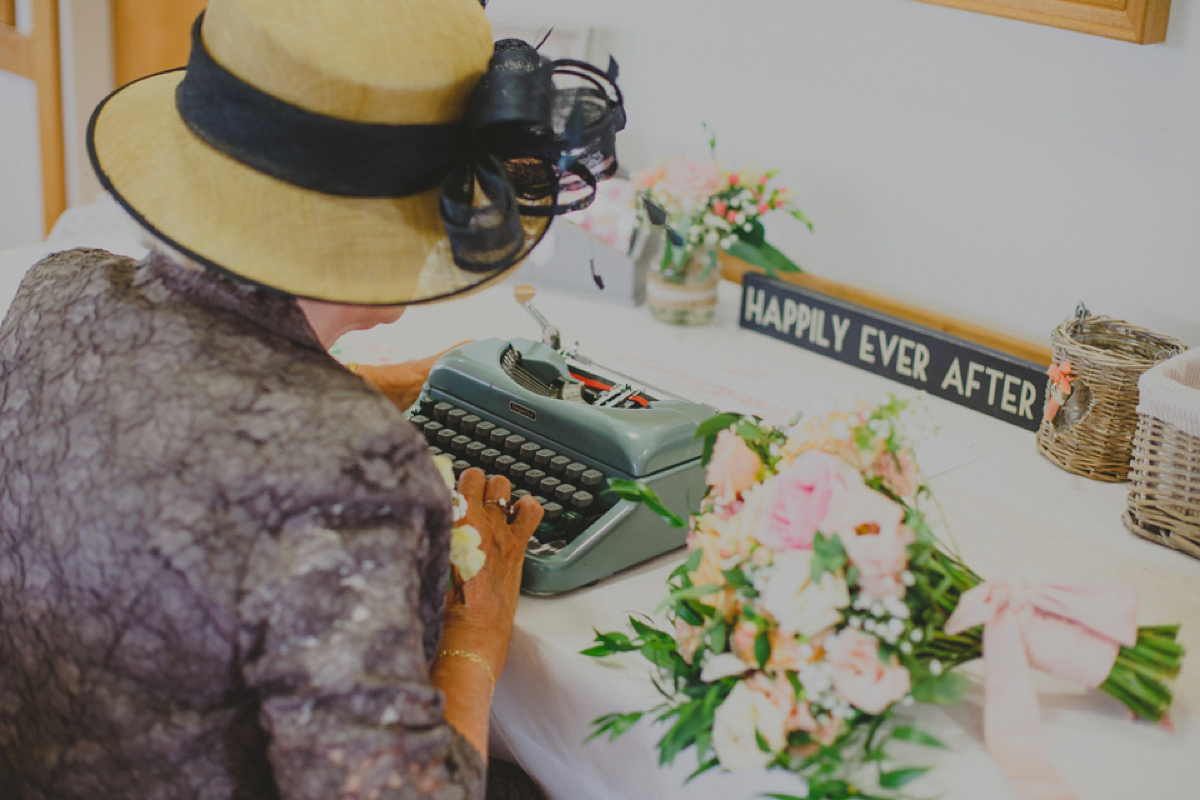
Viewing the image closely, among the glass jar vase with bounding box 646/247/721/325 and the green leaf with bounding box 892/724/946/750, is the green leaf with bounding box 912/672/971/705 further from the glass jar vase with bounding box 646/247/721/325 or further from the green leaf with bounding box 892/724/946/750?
the glass jar vase with bounding box 646/247/721/325

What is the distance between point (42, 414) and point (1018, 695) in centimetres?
89

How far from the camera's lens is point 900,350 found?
5.91 feet

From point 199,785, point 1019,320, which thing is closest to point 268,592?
point 199,785

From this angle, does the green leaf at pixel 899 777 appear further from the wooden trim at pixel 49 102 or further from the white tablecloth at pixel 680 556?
the wooden trim at pixel 49 102

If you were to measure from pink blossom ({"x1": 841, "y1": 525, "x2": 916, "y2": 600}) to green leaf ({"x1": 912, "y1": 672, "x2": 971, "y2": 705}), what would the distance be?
0.09 metres

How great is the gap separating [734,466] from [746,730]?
0.78ft

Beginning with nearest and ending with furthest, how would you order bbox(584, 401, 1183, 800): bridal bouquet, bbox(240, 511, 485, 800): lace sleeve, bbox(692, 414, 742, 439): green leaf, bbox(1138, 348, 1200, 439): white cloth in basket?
bbox(240, 511, 485, 800): lace sleeve → bbox(584, 401, 1183, 800): bridal bouquet → bbox(692, 414, 742, 439): green leaf → bbox(1138, 348, 1200, 439): white cloth in basket

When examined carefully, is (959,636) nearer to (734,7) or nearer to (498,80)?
(498,80)

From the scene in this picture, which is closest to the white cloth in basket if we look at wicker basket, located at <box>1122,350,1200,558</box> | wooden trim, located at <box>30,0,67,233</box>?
wicker basket, located at <box>1122,350,1200,558</box>

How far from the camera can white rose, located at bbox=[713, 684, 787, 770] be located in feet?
3.02

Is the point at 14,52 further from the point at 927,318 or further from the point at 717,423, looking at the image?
the point at 717,423

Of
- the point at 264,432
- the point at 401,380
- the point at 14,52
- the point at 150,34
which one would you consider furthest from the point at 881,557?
the point at 14,52

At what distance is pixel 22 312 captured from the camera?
3.49ft

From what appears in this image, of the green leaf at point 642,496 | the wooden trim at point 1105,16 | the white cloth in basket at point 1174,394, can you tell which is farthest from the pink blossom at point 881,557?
the wooden trim at point 1105,16
